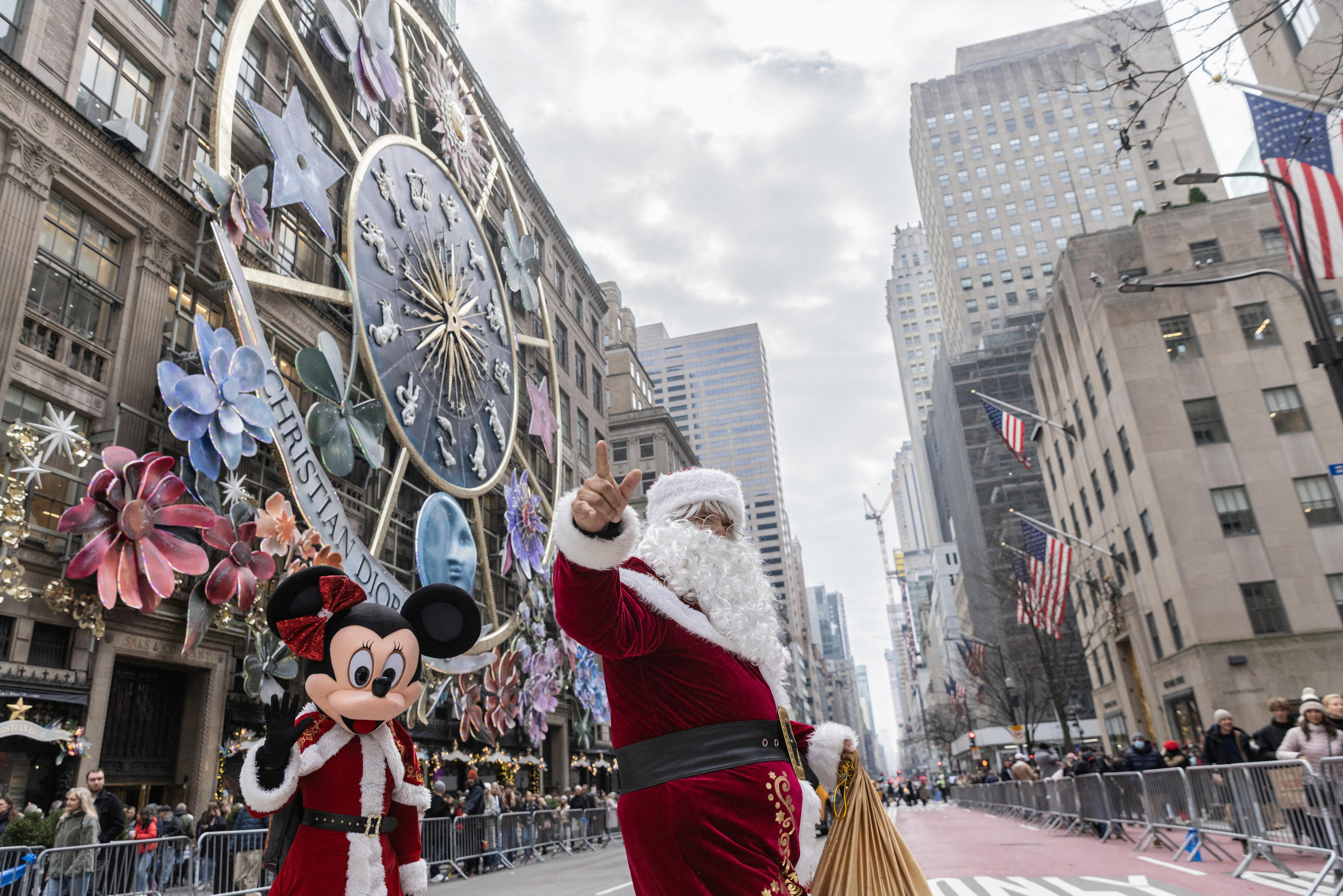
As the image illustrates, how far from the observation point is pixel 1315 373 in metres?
30.1

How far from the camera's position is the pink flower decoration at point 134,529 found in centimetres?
1149

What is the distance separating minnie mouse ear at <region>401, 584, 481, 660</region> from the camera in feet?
17.0

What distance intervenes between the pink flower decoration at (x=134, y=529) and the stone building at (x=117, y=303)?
2.28 ft

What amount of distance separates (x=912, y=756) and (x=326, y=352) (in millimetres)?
190020

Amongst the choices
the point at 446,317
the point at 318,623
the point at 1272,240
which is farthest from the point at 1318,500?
the point at 318,623

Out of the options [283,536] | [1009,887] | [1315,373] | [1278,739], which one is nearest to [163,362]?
[283,536]

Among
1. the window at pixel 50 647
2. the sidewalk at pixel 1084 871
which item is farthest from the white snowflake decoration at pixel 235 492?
the sidewalk at pixel 1084 871

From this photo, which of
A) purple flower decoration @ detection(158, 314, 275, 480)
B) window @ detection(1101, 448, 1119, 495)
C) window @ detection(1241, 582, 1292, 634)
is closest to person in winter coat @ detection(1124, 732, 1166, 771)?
purple flower decoration @ detection(158, 314, 275, 480)

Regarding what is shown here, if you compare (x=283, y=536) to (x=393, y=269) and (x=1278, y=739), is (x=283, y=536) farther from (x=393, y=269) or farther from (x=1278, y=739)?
(x=1278, y=739)

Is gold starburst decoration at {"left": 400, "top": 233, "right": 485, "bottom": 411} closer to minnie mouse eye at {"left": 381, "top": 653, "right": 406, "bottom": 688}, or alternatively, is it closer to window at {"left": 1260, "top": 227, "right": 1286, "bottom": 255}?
minnie mouse eye at {"left": 381, "top": 653, "right": 406, "bottom": 688}

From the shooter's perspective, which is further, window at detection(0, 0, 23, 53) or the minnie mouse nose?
window at detection(0, 0, 23, 53)

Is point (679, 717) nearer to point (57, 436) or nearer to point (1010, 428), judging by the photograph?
point (57, 436)

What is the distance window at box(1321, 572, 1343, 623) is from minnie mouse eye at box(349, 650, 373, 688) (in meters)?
33.6

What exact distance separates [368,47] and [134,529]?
1434 centimetres
